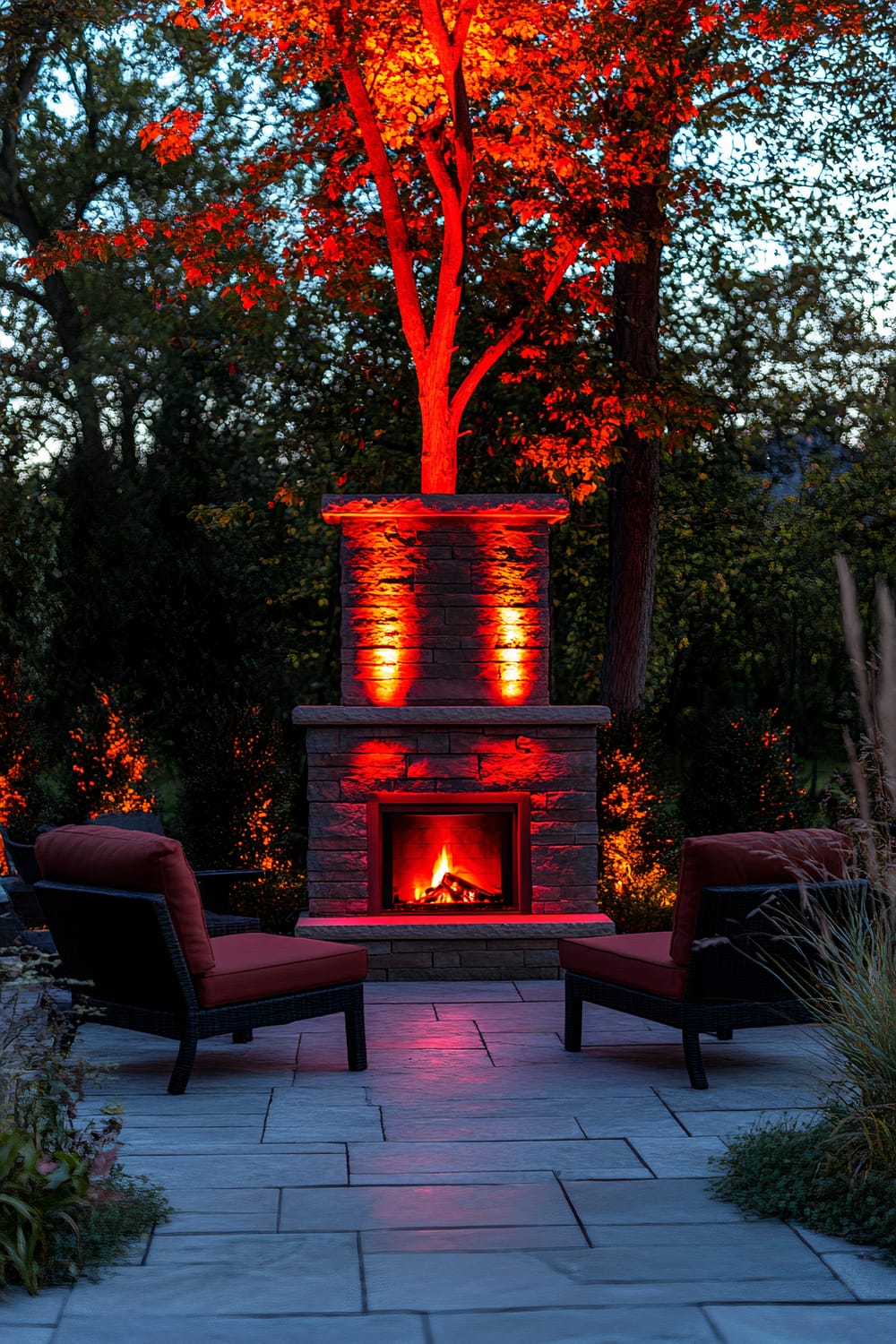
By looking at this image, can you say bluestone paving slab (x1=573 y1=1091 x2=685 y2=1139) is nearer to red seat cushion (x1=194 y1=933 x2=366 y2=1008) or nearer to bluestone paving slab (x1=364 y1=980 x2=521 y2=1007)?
red seat cushion (x1=194 y1=933 x2=366 y2=1008)

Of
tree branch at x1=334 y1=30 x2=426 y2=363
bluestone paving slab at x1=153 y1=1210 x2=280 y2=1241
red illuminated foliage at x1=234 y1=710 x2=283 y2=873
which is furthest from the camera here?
red illuminated foliage at x1=234 y1=710 x2=283 y2=873

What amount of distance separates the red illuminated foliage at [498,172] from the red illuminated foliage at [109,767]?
266 centimetres

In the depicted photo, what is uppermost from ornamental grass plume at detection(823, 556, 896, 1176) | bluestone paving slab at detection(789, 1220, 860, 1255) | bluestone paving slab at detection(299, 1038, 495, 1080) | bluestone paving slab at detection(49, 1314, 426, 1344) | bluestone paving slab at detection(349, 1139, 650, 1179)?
ornamental grass plume at detection(823, 556, 896, 1176)

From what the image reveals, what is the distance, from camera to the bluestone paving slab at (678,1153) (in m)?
4.43

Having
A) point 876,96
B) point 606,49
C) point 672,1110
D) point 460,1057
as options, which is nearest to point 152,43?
point 606,49

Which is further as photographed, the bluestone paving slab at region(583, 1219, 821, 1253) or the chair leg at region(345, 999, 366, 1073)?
the chair leg at region(345, 999, 366, 1073)

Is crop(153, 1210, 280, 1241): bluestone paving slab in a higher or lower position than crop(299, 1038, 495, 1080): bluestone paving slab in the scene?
higher

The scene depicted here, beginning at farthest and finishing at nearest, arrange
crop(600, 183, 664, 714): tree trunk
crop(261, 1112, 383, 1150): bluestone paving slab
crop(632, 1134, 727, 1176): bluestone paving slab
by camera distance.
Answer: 1. crop(600, 183, 664, 714): tree trunk
2. crop(261, 1112, 383, 1150): bluestone paving slab
3. crop(632, 1134, 727, 1176): bluestone paving slab

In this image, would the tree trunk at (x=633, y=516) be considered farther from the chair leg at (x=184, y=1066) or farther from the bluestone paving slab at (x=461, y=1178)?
the bluestone paving slab at (x=461, y=1178)

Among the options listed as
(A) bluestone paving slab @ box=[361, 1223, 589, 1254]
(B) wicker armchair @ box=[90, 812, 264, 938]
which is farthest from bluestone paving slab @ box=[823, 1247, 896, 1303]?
(B) wicker armchair @ box=[90, 812, 264, 938]

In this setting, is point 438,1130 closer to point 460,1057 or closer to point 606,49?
point 460,1057

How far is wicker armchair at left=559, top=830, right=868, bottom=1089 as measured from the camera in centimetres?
540

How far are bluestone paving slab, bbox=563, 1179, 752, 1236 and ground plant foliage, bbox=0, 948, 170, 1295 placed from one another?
1148 millimetres

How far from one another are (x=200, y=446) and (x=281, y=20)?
14.4 feet
